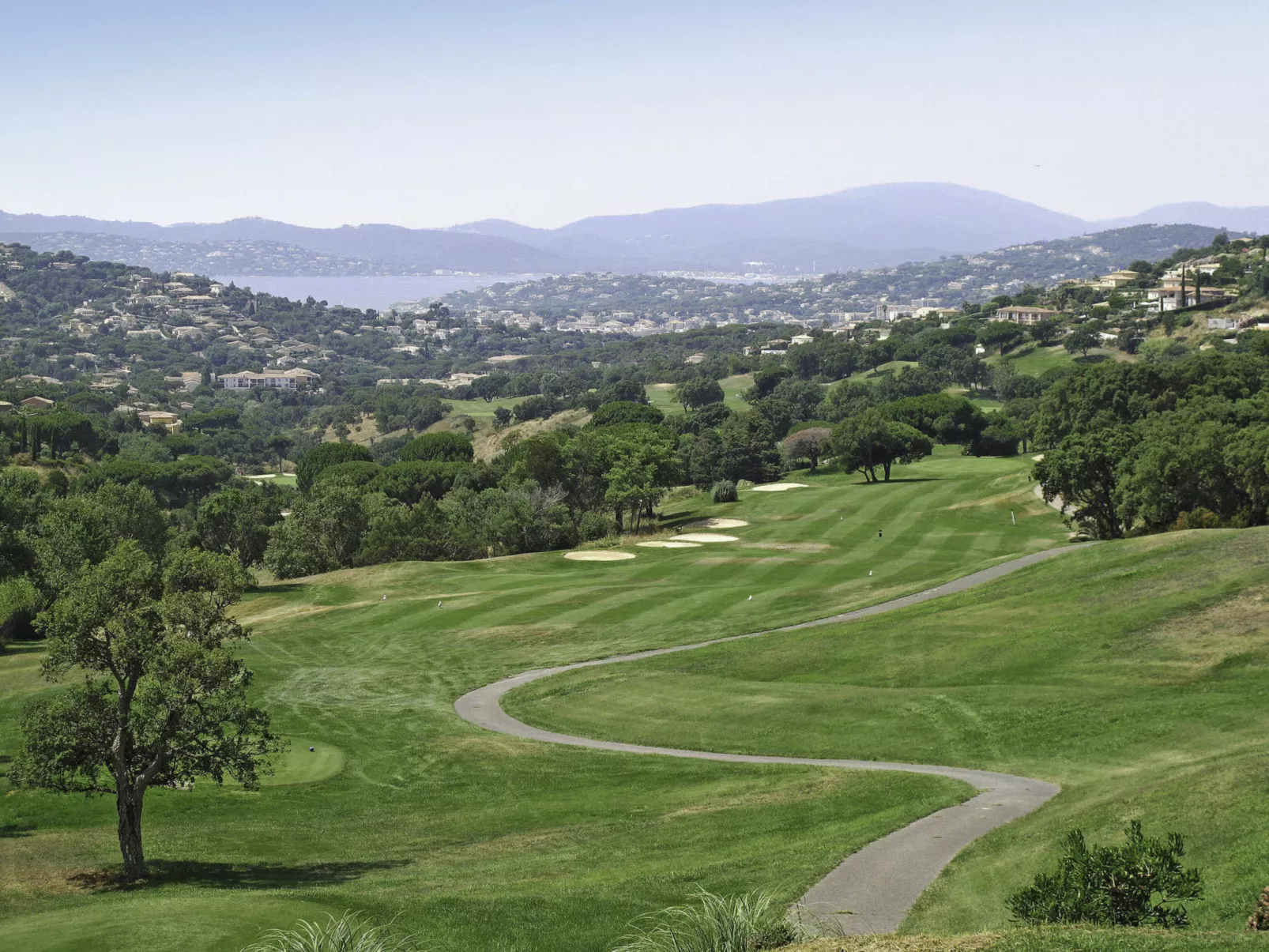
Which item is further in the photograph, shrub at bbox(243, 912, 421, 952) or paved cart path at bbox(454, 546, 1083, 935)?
paved cart path at bbox(454, 546, 1083, 935)

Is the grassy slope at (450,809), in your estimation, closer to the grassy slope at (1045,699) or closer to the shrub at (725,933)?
the grassy slope at (1045,699)

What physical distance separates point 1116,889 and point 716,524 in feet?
253

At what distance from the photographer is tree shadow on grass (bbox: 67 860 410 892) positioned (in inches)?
973

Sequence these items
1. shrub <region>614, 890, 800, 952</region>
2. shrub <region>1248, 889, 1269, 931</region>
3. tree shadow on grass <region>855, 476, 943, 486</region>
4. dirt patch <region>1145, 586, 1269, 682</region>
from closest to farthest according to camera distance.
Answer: shrub <region>1248, 889, 1269, 931</region>
shrub <region>614, 890, 800, 952</region>
dirt patch <region>1145, 586, 1269, 682</region>
tree shadow on grass <region>855, 476, 943, 486</region>

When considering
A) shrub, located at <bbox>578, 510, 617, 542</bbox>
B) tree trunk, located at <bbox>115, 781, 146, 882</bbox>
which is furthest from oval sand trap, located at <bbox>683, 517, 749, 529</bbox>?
tree trunk, located at <bbox>115, 781, 146, 882</bbox>

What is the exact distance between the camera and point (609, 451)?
336ft

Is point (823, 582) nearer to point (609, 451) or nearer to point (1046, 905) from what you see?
point (609, 451)

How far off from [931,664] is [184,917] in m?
29.8

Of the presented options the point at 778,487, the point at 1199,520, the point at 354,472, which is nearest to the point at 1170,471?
the point at 1199,520

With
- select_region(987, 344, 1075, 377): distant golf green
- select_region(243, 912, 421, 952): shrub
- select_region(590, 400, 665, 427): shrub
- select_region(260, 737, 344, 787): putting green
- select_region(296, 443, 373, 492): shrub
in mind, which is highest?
select_region(987, 344, 1075, 377): distant golf green

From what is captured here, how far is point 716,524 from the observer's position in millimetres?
93125

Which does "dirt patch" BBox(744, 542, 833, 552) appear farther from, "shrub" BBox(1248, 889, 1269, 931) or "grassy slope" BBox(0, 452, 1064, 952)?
"shrub" BBox(1248, 889, 1269, 931)

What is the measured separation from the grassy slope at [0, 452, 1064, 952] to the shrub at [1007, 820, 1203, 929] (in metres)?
6.52

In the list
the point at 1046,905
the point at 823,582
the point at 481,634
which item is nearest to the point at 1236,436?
the point at 823,582
